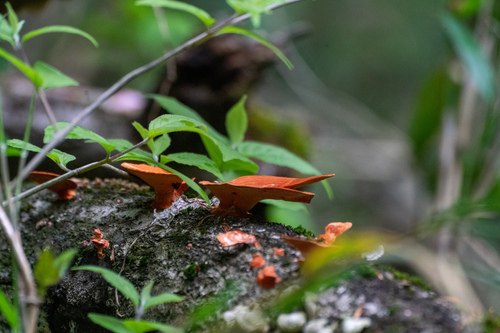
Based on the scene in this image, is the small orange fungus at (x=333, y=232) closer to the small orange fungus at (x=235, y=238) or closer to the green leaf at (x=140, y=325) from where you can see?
the small orange fungus at (x=235, y=238)

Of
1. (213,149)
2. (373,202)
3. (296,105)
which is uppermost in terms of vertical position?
(213,149)

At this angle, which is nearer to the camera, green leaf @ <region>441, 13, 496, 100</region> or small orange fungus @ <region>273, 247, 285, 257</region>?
small orange fungus @ <region>273, 247, 285, 257</region>

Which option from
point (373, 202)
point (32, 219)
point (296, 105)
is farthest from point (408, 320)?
point (296, 105)

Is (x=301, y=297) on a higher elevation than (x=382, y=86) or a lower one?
higher

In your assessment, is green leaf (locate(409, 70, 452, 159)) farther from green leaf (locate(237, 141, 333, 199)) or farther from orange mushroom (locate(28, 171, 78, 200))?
orange mushroom (locate(28, 171, 78, 200))

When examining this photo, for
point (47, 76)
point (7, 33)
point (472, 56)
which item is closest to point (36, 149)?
point (47, 76)

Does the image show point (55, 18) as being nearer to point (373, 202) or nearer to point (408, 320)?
point (408, 320)

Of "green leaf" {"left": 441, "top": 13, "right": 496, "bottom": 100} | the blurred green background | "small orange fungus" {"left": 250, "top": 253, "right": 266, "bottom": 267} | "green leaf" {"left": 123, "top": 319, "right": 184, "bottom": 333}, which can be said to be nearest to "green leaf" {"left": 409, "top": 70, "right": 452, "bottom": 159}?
the blurred green background
